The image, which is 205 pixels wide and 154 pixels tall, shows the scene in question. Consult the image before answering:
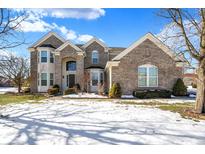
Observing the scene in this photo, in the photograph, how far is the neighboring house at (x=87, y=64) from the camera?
722 inches

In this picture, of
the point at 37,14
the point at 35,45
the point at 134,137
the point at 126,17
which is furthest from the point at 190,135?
the point at 35,45

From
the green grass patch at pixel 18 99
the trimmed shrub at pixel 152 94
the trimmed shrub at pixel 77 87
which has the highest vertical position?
the trimmed shrub at pixel 77 87

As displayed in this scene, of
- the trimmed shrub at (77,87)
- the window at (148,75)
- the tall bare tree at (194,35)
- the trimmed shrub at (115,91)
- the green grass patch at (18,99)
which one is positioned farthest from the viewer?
the trimmed shrub at (77,87)

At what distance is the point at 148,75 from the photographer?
18297mm

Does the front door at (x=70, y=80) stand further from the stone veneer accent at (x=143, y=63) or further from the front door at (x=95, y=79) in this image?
the stone veneer accent at (x=143, y=63)

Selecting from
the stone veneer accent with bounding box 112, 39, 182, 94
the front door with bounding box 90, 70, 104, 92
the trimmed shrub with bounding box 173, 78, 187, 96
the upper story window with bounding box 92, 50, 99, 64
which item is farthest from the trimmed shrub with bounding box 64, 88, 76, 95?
the trimmed shrub with bounding box 173, 78, 187, 96

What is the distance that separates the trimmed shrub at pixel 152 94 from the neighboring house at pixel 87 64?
1.02m

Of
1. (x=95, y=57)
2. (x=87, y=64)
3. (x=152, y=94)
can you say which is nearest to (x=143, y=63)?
(x=152, y=94)

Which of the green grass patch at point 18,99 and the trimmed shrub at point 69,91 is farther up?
the trimmed shrub at point 69,91

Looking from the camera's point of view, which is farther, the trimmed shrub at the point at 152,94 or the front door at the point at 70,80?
the front door at the point at 70,80

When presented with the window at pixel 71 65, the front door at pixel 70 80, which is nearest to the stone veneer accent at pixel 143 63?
the front door at pixel 70 80

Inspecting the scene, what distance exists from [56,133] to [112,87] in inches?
453

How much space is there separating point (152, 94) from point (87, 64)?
9.20 m

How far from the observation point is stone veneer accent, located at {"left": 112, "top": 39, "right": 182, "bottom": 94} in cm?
1808
